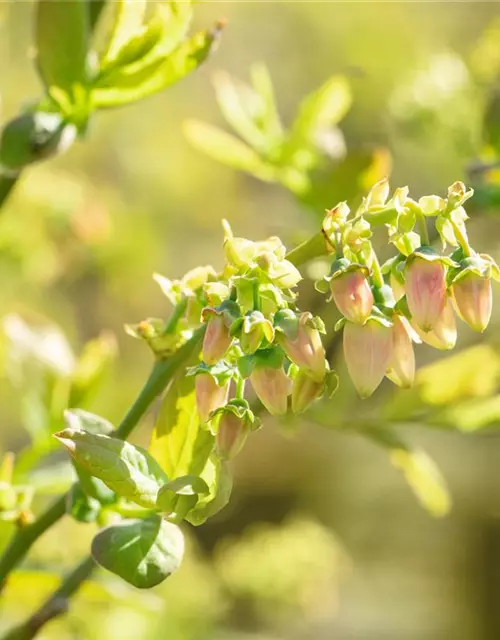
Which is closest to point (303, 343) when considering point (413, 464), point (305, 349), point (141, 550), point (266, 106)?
point (305, 349)

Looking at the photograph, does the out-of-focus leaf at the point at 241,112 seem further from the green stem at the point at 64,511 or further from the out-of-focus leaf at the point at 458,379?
the green stem at the point at 64,511

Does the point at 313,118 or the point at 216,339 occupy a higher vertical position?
the point at 216,339

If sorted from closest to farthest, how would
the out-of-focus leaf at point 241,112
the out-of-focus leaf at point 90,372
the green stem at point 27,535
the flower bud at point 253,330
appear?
the flower bud at point 253,330 → the green stem at point 27,535 → the out-of-focus leaf at point 90,372 → the out-of-focus leaf at point 241,112

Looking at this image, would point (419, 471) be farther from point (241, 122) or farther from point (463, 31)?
point (463, 31)

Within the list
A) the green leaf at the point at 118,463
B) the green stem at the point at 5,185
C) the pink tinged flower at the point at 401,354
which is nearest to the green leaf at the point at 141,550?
the green leaf at the point at 118,463

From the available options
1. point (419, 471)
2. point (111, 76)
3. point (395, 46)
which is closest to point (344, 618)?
point (395, 46)

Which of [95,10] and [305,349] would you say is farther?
[95,10]

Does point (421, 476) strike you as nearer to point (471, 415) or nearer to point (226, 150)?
point (471, 415)
